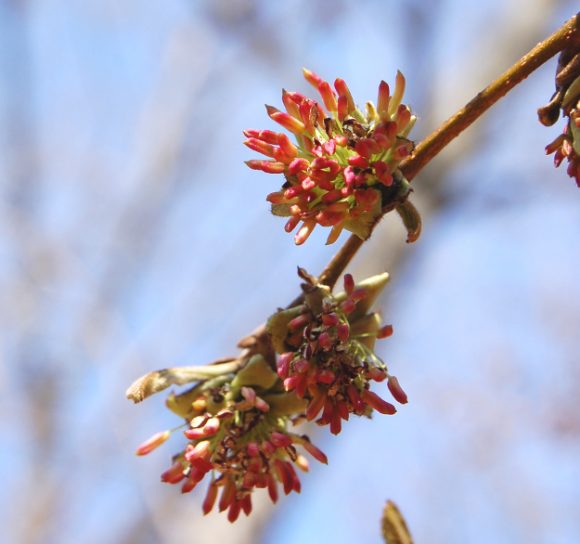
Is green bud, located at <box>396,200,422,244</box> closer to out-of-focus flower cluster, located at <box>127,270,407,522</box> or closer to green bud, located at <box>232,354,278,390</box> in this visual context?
out-of-focus flower cluster, located at <box>127,270,407,522</box>

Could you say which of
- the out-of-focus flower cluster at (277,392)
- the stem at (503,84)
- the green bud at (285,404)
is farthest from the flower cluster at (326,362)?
the stem at (503,84)

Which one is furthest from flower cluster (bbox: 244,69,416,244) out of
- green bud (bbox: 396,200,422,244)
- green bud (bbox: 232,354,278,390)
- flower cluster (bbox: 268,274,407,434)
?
green bud (bbox: 232,354,278,390)

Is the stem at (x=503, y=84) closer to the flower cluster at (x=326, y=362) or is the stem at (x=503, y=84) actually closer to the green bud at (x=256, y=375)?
the flower cluster at (x=326, y=362)

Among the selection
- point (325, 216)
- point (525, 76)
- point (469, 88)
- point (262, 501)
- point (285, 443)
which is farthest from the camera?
point (469, 88)

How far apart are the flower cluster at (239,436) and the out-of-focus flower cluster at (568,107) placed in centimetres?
63

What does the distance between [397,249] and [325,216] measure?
137 inches

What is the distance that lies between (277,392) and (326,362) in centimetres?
20

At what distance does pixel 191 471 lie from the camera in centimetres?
145

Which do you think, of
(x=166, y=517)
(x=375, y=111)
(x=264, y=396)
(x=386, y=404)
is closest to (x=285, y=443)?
(x=264, y=396)

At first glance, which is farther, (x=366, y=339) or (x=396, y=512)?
(x=366, y=339)

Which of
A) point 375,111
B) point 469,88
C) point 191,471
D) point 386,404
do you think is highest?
point 469,88

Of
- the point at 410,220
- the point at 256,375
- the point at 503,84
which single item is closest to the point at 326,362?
the point at 256,375

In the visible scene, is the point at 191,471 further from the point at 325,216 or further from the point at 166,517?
the point at 166,517

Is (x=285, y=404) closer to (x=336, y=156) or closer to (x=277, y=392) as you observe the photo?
(x=277, y=392)
